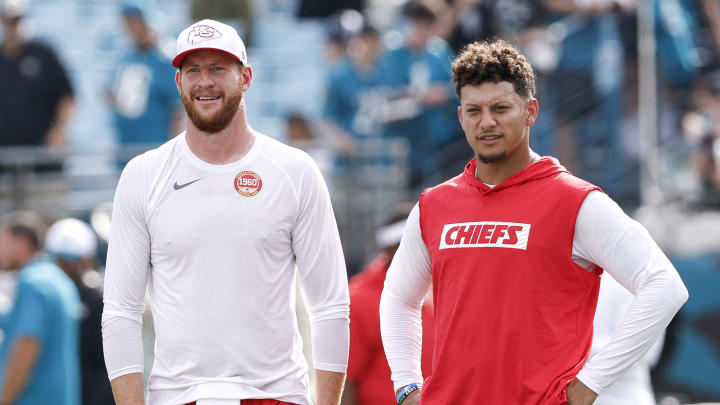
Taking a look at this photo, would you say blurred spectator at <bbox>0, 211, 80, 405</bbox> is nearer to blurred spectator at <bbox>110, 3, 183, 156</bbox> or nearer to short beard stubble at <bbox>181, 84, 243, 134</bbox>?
blurred spectator at <bbox>110, 3, 183, 156</bbox>

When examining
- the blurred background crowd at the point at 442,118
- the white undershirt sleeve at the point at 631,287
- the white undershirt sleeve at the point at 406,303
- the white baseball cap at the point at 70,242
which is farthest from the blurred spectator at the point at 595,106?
the white undershirt sleeve at the point at 631,287

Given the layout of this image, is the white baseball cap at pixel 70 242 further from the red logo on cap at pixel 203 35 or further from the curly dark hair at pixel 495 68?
the curly dark hair at pixel 495 68

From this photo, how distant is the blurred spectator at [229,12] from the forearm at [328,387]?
29.8 ft

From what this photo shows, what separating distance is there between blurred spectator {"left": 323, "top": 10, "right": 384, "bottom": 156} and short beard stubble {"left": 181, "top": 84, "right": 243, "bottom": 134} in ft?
20.6

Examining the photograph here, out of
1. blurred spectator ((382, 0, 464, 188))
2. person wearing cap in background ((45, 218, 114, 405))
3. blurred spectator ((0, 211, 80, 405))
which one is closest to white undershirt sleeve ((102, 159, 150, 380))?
blurred spectator ((0, 211, 80, 405))

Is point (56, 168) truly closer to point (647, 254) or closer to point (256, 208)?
point (256, 208)

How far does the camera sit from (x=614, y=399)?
5512mm

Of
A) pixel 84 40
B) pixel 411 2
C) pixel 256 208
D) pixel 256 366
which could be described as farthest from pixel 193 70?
pixel 84 40

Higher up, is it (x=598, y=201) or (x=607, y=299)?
(x=598, y=201)

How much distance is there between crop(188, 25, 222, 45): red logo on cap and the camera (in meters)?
4.72

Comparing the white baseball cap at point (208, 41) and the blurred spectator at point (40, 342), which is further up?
the white baseball cap at point (208, 41)

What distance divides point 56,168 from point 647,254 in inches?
324

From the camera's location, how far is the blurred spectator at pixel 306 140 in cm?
1115

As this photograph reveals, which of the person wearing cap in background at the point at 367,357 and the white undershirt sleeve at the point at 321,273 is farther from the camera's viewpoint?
the person wearing cap in background at the point at 367,357
